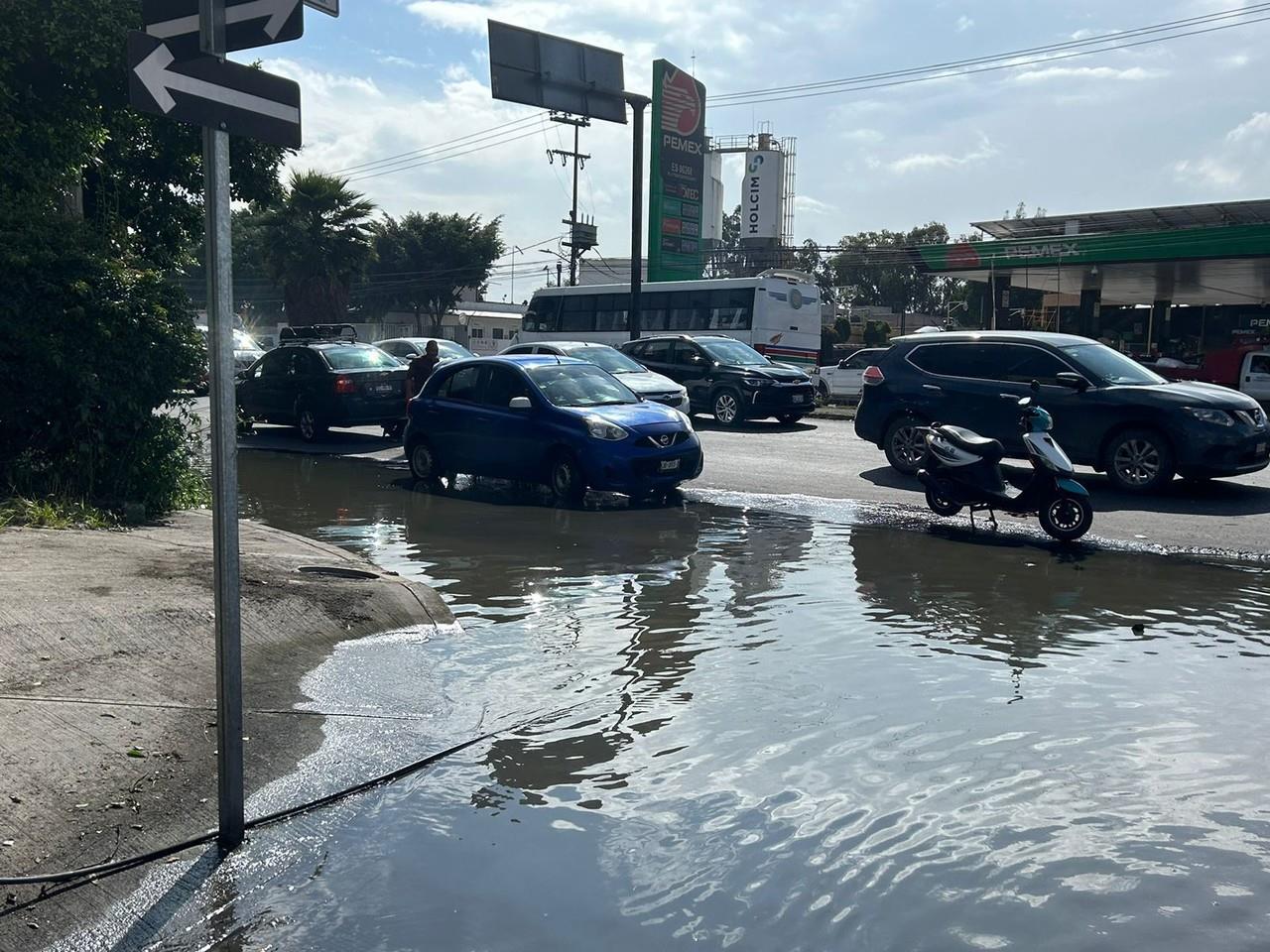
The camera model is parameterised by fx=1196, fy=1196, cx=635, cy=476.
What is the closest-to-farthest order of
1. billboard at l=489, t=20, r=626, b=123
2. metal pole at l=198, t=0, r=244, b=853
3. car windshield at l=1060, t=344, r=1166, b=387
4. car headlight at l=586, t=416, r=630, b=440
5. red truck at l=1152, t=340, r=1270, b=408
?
metal pole at l=198, t=0, r=244, b=853 → car headlight at l=586, t=416, r=630, b=440 → car windshield at l=1060, t=344, r=1166, b=387 → red truck at l=1152, t=340, r=1270, b=408 → billboard at l=489, t=20, r=626, b=123

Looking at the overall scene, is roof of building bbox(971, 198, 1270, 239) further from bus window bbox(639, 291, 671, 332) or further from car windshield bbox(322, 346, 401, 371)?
car windshield bbox(322, 346, 401, 371)

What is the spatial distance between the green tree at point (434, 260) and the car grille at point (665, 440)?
61.7 m

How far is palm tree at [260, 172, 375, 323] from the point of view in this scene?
52.3m

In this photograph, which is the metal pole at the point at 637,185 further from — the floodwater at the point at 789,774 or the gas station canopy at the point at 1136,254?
the floodwater at the point at 789,774

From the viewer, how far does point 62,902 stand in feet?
12.0

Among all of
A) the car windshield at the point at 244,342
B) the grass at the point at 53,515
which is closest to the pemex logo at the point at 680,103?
the car windshield at the point at 244,342

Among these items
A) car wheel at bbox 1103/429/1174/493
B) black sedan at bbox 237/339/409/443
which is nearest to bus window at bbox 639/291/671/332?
black sedan at bbox 237/339/409/443

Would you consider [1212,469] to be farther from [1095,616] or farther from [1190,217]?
[1190,217]

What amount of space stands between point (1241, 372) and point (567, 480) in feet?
70.2

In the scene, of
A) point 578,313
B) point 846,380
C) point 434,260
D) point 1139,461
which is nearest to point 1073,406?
point 1139,461

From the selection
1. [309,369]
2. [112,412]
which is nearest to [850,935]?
[112,412]

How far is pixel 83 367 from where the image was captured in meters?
10.0

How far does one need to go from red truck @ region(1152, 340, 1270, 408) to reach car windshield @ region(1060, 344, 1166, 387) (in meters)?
15.2

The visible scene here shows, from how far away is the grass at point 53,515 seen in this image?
8.89 meters
